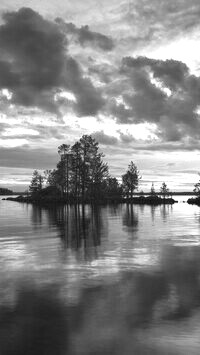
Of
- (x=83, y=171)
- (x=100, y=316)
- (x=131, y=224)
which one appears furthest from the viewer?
(x=83, y=171)

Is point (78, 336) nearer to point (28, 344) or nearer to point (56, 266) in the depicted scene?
point (28, 344)

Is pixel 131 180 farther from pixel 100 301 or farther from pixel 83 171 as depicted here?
pixel 100 301

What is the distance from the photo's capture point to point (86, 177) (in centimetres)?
9900

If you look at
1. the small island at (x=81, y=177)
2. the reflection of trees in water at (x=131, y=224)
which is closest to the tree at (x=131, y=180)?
the small island at (x=81, y=177)

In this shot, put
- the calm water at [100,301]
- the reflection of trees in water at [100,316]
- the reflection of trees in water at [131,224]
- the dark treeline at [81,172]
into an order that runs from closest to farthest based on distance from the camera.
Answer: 1. the reflection of trees in water at [100,316]
2. the calm water at [100,301]
3. the reflection of trees in water at [131,224]
4. the dark treeline at [81,172]

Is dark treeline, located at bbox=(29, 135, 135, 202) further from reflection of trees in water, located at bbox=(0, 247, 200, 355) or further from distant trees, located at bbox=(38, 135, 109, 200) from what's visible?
reflection of trees in water, located at bbox=(0, 247, 200, 355)

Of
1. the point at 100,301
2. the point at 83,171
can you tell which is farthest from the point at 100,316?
the point at 83,171

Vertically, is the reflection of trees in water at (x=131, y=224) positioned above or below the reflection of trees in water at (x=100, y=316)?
above

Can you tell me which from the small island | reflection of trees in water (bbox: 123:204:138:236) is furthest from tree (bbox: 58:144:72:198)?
reflection of trees in water (bbox: 123:204:138:236)

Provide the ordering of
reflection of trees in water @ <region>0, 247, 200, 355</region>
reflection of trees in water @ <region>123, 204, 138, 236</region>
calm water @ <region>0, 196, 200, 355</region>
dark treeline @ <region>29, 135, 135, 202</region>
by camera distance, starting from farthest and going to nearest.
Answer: dark treeline @ <region>29, 135, 135, 202</region>, reflection of trees in water @ <region>123, 204, 138, 236</region>, calm water @ <region>0, 196, 200, 355</region>, reflection of trees in water @ <region>0, 247, 200, 355</region>

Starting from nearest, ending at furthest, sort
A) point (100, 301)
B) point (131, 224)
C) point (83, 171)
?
point (100, 301) → point (131, 224) → point (83, 171)

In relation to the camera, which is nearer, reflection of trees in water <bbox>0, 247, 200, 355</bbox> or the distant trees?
reflection of trees in water <bbox>0, 247, 200, 355</bbox>

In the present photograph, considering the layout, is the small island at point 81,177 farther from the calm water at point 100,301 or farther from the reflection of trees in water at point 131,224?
the calm water at point 100,301

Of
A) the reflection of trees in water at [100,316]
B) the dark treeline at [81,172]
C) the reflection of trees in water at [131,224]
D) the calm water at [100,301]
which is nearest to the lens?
the reflection of trees in water at [100,316]
